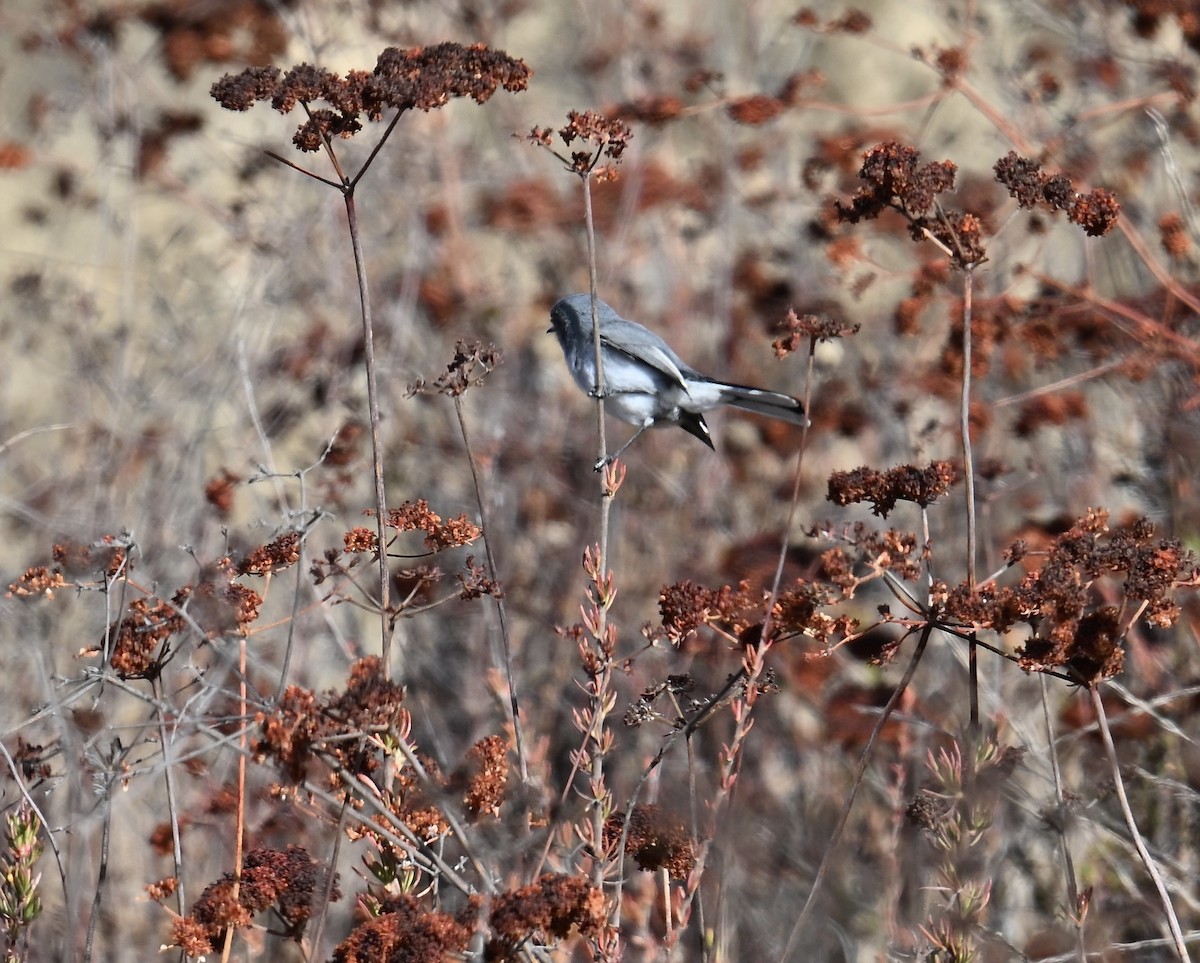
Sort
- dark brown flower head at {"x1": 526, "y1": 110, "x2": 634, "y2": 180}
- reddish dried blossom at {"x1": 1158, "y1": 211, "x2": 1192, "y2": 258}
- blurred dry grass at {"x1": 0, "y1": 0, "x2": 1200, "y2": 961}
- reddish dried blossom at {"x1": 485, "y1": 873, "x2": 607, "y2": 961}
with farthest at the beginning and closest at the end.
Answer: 1. blurred dry grass at {"x1": 0, "y1": 0, "x2": 1200, "y2": 961}
2. reddish dried blossom at {"x1": 1158, "y1": 211, "x2": 1192, "y2": 258}
3. dark brown flower head at {"x1": 526, "y1": 110, "x2": 634, "y2": 180}
4. reddish dried blossom at {"x1": 485, "y1": 873, "x2": 607, "y2": 961}

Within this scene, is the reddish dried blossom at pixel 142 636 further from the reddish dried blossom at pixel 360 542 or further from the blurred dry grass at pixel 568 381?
the blurred dry grass at pixel 568 381

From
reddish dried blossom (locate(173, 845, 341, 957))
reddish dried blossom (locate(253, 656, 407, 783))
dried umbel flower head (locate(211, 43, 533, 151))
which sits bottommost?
reddish dried blossom (locate(173, 845, 341, 957))

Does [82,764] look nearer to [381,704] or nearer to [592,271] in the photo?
[381,704]

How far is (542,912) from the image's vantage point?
65.9 inches

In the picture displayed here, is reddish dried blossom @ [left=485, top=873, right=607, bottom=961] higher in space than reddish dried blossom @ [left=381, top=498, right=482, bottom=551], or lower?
lower

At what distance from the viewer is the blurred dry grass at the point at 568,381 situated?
4.17 metres

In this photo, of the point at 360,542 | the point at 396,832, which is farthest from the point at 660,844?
the point at 360,542

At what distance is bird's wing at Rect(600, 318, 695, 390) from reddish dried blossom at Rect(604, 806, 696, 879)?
2.17 meters

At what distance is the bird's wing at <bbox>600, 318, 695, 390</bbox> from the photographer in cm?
417

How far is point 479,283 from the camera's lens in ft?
22.1

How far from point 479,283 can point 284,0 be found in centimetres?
165

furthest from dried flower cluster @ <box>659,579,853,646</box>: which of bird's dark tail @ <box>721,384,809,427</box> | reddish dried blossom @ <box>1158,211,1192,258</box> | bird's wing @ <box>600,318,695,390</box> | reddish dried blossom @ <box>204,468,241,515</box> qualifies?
reddish dried blossom @ <box>1158,211,1192,258</box>

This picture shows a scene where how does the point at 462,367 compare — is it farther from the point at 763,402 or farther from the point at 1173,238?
the point at 1173,238

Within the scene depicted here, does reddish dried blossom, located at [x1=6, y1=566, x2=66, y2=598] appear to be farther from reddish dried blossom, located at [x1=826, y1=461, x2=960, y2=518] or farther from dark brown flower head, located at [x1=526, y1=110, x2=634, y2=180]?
reddish dried blossom, located at [x1=826, y1=461, x2=960, y2=518]
